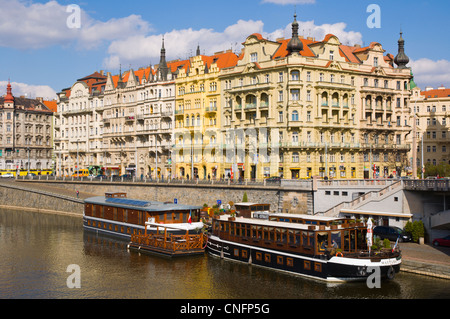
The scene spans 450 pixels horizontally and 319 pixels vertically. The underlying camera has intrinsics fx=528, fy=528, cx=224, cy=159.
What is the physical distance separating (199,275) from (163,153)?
199ft

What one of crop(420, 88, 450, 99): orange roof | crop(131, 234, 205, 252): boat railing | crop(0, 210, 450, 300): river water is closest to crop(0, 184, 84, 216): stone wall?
crop(0, 210, 450, 300): river water

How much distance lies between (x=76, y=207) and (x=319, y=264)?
52.7 m

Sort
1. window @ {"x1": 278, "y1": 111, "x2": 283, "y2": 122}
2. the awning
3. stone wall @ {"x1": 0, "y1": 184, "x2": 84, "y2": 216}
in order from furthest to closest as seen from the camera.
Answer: stone wall @ {"x1": 0, "y1": 184, "x2": 84, "y2": 216} → window @ {"x1": 278, "y1": 111, "x2": 283, "y2": 122} → the awning

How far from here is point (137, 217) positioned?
5434 cm

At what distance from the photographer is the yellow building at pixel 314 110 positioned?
77.0 meters

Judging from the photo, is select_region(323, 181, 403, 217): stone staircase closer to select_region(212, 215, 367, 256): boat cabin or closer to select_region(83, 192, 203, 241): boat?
select_region(212, 215, 367, 256): boat cabin

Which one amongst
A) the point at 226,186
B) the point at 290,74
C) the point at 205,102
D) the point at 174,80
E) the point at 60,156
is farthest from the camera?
the point at 60,156

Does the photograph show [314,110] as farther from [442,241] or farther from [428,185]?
[442,241]

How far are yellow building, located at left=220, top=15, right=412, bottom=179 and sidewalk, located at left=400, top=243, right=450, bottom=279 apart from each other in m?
32.3

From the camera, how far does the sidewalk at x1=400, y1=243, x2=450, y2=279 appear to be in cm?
3579

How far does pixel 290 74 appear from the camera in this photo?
76.6 meters

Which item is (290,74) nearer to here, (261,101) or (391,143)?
(261,101)

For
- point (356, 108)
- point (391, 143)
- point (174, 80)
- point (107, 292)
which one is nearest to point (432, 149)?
point (391, 143)

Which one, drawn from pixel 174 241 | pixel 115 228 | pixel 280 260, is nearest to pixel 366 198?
pixel 280 260
